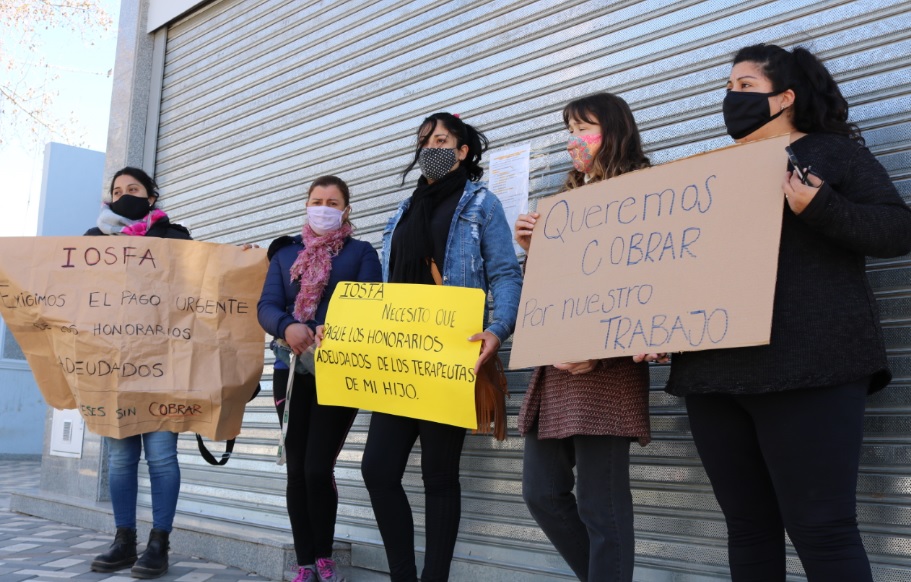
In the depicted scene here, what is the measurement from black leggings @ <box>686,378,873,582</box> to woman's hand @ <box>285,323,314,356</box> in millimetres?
1771

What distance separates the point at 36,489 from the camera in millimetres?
7023

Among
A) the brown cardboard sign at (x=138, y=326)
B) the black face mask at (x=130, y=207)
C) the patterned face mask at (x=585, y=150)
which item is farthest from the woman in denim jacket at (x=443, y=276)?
the black face mask at (x=130, y=207)

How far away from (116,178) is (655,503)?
3115 mm

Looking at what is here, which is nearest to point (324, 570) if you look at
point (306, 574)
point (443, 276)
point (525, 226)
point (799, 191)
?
point (306, 574)

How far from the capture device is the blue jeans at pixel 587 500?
2613mm

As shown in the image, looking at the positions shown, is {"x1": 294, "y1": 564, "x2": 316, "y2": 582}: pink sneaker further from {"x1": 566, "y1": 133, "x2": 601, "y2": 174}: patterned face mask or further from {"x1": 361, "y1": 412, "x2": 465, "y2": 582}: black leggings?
{"x1": 566, "y1": 133, "x2": 601, "y2": 174}: patterned face mask

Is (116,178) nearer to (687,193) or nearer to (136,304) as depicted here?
(136,304)

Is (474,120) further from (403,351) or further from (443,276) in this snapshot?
(403,351)

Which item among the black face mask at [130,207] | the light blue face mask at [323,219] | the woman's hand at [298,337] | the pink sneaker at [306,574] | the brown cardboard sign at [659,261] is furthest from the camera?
the black face mask at [130,207]

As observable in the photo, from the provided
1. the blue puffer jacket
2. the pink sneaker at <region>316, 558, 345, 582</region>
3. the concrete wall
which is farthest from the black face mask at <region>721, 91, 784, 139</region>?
the concrete wall

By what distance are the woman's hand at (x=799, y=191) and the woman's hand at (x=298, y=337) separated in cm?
209

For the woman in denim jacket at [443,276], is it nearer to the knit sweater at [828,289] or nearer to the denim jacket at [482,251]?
the denim jacket at [482,251]

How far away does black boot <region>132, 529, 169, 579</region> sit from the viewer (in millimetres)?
4031

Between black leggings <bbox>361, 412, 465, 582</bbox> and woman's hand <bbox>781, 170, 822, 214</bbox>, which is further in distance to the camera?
black leggings <bbox>361, 412, 465, 582</bbox>
